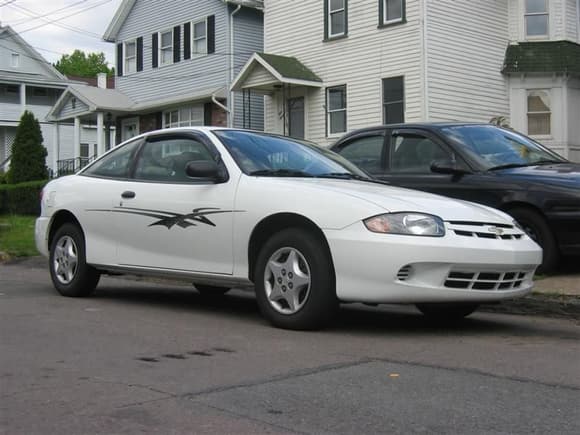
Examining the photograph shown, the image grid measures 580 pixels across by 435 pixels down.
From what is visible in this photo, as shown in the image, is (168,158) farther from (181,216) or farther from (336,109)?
(336,109)

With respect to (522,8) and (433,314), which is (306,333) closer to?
(433,314)

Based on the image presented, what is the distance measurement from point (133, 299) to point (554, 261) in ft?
13.9

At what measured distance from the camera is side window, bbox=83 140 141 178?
761cm

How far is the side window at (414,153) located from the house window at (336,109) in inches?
540

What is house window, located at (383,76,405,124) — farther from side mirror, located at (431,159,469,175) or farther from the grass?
side mirror, located at (431,159,469,175)

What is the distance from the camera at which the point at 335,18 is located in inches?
894

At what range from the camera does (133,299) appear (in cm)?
805

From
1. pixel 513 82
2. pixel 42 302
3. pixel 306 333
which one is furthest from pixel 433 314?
pixel 513 82

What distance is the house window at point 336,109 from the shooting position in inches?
885

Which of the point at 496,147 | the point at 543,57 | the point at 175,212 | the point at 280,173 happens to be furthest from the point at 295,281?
the point at 543,57

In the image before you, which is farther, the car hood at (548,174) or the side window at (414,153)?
the side window at (414,153)

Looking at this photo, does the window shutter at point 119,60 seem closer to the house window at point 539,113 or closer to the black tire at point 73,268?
the house window at point 539,113

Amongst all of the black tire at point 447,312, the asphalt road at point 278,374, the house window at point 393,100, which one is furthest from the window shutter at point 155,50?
the black tire at point 447,312

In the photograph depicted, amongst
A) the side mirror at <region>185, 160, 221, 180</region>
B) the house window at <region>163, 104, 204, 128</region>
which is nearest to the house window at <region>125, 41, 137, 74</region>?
the house window at <region>163, 104, 204, 128</region>
